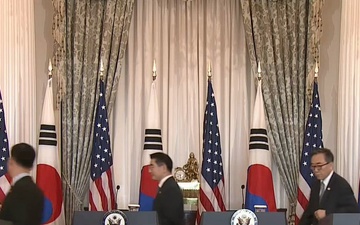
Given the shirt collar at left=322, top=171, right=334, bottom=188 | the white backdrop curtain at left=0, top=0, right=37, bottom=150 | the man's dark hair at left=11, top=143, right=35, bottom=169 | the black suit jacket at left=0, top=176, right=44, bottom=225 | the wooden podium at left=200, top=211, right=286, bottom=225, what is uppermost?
the white backdrop curtain at left=0, top=0, right=37, bottom=150

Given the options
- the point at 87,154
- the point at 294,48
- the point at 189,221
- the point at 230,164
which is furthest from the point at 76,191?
the point at 294,48

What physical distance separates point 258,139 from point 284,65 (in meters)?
1.37

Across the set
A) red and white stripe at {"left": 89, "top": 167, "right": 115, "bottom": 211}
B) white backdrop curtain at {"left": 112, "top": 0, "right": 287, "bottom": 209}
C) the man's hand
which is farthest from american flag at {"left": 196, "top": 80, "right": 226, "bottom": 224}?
the man's hand

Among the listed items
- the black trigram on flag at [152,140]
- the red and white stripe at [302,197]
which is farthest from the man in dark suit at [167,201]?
the red and white stripe at [302,197]

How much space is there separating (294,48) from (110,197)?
12.2 feet

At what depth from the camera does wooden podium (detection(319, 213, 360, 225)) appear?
21.2 ft

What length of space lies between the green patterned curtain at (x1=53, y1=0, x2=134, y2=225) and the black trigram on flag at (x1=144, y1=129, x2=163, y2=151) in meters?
0.86

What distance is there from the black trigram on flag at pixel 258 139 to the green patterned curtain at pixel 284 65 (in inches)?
17.6

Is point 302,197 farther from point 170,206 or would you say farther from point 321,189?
point 170,206

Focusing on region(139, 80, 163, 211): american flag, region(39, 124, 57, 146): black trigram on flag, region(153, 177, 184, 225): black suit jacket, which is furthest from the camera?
region(139, 80, 163, 211): american flag

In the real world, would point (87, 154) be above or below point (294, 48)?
below

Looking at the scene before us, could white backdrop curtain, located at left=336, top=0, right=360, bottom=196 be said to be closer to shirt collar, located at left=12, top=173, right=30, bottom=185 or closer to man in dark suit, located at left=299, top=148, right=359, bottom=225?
man in dark suit, located at left=299, top=148, right=359, bottom=225

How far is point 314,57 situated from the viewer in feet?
34.7

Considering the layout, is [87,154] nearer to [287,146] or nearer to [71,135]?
[71,135]
